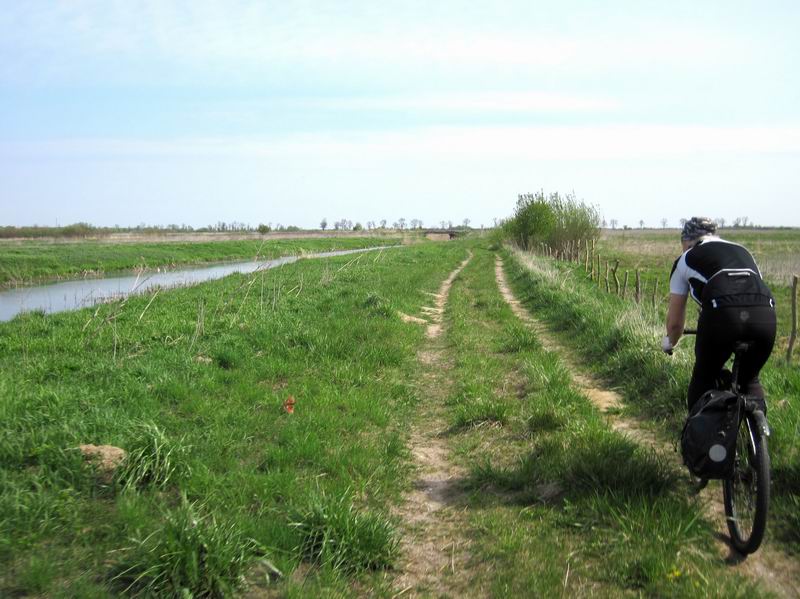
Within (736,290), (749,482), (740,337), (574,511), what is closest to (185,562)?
(574,511)

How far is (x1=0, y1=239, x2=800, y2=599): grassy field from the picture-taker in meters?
3.13

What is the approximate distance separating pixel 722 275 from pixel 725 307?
0.66ft

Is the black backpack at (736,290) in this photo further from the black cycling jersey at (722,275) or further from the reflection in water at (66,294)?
the reflection in water at (66,294)

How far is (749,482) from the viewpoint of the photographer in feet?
11.4

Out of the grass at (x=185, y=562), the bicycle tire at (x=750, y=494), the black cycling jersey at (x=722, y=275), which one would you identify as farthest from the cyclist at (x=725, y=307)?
the grass at (x=185, y=562)

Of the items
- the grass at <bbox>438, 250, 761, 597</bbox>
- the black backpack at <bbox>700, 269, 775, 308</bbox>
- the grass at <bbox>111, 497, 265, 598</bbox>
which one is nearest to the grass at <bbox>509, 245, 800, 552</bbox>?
the grass at <bbox>438, 250, 761, 597</bbox>

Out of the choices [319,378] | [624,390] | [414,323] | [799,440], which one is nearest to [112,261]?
[414,323]

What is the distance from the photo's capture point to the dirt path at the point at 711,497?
3.09m

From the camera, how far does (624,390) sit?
6930 millimetres

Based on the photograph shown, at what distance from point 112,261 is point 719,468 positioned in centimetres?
3836

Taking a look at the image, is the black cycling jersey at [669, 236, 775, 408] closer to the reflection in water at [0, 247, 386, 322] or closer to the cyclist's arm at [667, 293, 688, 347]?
the cyclist's arm at [667, 293, 688, 347]

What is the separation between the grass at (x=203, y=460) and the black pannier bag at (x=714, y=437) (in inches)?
73.6

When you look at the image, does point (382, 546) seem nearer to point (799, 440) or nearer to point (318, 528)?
point (318, 528)

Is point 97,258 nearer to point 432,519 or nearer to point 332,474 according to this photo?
point 332,474
